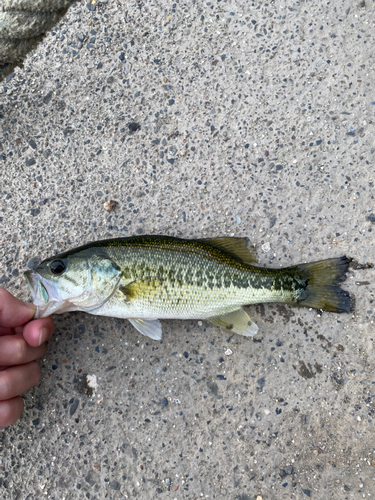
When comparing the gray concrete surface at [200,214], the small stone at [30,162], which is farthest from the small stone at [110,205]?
the small stone at [30,162]

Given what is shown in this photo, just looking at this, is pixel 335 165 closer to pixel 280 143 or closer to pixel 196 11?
pixel 280 143

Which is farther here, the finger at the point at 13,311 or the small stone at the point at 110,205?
the small stone at the point at 110,205

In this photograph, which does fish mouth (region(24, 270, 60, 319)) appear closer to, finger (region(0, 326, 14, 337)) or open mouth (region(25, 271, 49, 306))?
open mouth (region(25, 271, 49, 306))

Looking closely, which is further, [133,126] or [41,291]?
[133,126]

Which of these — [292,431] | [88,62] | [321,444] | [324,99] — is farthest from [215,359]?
[88,62]

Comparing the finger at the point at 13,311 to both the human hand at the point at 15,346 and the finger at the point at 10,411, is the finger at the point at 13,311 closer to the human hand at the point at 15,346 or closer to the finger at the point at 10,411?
the human hand at the point at 15,346

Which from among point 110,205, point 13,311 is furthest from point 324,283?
point 13,311

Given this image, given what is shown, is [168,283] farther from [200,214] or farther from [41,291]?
[41,291]
